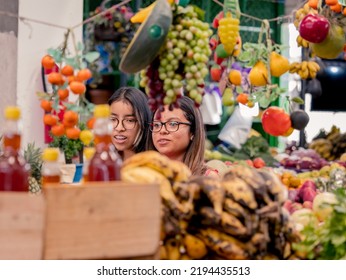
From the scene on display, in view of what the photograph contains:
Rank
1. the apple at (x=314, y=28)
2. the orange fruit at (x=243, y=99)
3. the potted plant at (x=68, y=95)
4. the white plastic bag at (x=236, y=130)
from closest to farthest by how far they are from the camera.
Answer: the potted plant at (x=68, y=95) → the apple at (x=314, y=28) → the orange fruit at (x=243, y=99) → the white plastic bag at (x=236, y=130)

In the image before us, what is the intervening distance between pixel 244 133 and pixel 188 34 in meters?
4.68

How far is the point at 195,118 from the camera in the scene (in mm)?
3084

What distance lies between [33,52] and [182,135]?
1.98m

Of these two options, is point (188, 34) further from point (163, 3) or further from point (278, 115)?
point (278, 115)

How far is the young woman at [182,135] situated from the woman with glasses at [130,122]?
23 centimetres

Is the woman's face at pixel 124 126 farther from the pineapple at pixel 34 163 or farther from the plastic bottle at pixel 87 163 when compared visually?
the plastic bottle at pixel 87 163

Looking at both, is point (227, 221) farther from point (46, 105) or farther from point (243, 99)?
point (243, 99)

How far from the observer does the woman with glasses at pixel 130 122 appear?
3305 mm

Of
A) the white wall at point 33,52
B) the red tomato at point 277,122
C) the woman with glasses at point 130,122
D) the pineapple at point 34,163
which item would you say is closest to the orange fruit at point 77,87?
the woman with glasses at point 130,122

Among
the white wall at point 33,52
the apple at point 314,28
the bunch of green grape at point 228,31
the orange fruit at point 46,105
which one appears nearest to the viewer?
the orange fruit at point 46,105

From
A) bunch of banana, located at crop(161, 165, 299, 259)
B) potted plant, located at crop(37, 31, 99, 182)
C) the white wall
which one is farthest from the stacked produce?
the white wall

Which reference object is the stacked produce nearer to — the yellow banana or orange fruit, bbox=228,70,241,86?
the yellow banana

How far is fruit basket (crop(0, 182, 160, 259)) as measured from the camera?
1.22 m
